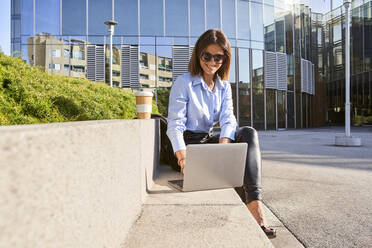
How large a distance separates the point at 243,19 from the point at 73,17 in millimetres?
9801

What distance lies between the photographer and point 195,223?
4.24ft

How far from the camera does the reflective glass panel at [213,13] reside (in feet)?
49.3

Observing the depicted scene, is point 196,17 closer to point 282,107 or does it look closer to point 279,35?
point 279,35

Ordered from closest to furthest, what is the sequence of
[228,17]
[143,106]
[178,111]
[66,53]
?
1. [178,111]
2. [143,106]
3. [66,53]
4. [228,17]

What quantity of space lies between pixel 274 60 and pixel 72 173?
17.0 metres

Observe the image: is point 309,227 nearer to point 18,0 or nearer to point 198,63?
point 198,63

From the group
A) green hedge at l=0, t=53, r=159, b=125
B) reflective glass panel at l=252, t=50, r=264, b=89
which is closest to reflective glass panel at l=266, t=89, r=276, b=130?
reflective glass panel at l=252, t=50, r=264, b=89

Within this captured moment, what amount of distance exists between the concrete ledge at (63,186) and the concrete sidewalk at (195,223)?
0.50ft

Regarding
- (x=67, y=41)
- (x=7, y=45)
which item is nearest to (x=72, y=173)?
(x=67, y=41)

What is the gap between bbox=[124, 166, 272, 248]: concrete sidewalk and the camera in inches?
43.6

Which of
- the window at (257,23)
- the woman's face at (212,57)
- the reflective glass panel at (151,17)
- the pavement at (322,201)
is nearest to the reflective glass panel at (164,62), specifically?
the reflective glass panel at (151,17)

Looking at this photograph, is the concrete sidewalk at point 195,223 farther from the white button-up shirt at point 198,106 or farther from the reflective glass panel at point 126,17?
the reflective glass panel at point 126,17

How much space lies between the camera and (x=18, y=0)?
13.9 meters

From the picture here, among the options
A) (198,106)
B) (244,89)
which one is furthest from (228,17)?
(198,106)
